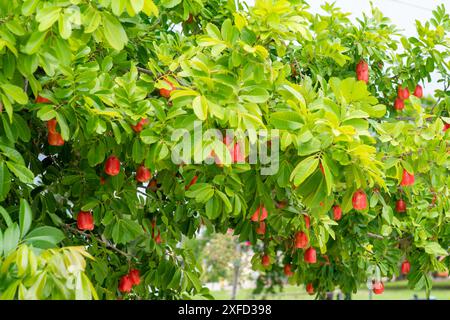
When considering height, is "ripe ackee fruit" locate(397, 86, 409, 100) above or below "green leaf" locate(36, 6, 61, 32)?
above

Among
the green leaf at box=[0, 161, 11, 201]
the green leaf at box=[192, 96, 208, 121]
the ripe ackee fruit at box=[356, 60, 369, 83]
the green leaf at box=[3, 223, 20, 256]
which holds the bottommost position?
the green leaf at box=[3, 223, 20, 256]

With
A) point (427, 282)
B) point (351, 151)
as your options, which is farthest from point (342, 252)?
point (351, 151)

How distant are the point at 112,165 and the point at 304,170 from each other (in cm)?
80

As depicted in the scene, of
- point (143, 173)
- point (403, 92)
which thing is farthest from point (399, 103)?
point (143, 173)

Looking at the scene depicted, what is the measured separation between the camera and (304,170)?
1.48 m

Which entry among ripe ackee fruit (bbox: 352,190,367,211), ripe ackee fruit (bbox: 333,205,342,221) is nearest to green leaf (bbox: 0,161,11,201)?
ripe ackee fruit (bbox: 352,190,367,211)

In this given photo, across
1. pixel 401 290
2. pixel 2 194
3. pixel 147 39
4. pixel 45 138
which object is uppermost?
pixel 147 39

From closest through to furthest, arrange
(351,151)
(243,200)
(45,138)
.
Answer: (351,151)
(243,200)
(45,138)

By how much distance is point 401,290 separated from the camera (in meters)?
14.7

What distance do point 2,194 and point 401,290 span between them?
14189 mm

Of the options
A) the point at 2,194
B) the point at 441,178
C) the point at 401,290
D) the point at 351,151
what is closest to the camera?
the point at 351,151

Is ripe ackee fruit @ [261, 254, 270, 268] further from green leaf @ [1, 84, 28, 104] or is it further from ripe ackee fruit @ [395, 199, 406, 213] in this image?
green leaf @ [1, 84, 28, 104]

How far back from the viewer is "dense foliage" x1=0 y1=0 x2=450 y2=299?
1481mm

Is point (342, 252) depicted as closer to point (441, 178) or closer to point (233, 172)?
point (441, 178)
